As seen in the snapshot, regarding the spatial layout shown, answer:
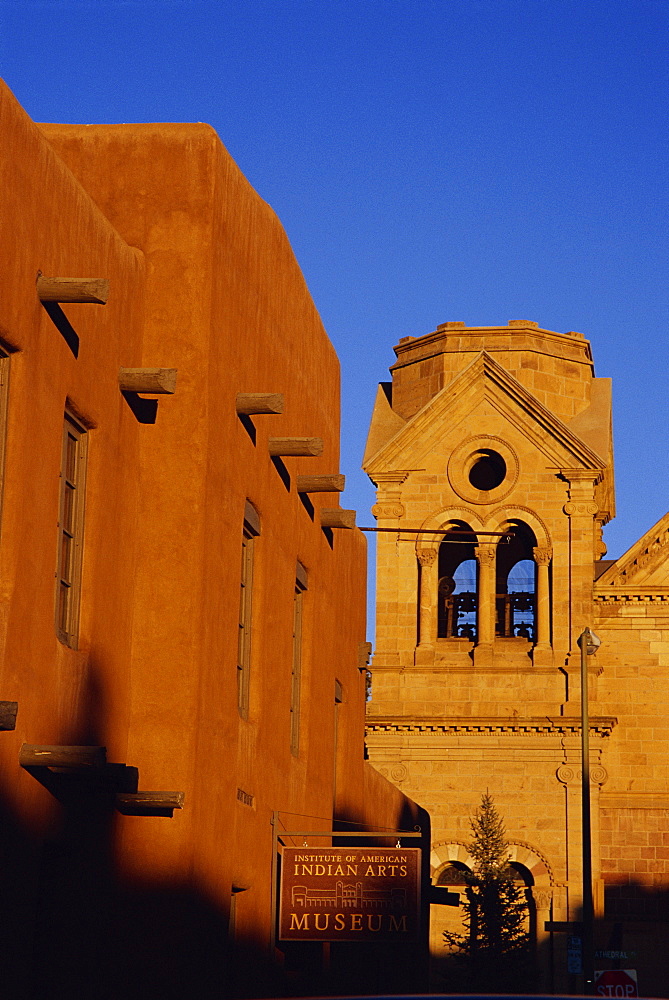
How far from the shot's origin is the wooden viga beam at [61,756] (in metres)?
11.1

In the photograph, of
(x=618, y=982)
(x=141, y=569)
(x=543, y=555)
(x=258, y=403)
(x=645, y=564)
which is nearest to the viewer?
(x=141, y=569)

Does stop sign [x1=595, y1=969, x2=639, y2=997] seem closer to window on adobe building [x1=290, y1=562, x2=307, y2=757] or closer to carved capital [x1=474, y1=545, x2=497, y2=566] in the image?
window on adobe building [x1=290, y1=562, x2=307, y2=757]

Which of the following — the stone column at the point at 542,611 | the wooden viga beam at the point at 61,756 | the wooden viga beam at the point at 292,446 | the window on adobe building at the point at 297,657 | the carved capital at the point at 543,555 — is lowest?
the wooden viga beam at the point at 61,756

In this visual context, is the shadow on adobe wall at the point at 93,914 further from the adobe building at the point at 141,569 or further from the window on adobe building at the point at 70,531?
the window on adobe building at the point at 70,531

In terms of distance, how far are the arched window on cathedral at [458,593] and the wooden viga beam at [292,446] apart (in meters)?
28.4

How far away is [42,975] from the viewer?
12.0 m

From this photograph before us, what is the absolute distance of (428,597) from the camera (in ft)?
146

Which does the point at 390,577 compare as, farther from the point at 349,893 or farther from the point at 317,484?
the point at 349,893

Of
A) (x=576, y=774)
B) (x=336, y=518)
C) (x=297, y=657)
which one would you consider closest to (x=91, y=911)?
(x=297, y=657)

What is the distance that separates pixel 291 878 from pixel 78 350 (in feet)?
18.5

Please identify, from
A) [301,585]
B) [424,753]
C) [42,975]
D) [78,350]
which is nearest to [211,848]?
[42,975]

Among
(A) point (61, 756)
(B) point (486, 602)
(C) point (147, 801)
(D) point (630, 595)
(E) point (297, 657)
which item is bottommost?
(C) point (147, 801)

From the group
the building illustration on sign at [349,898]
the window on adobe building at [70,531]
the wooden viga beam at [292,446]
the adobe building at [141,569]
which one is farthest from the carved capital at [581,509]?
the window on adobe building at [70,531]

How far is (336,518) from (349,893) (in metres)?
5.74
